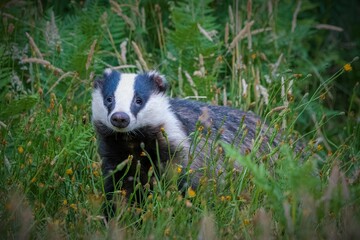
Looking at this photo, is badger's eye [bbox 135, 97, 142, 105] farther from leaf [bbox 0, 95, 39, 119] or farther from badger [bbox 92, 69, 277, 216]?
leaf [bbox 0, 95, 39, 119]

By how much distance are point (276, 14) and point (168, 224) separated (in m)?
3.82

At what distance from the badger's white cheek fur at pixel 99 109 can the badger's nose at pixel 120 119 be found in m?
0.29

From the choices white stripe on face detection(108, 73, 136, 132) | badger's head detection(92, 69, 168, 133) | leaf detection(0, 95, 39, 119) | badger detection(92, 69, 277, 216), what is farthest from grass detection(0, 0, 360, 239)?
white stripe on face detection(108, 73, 136, 132)

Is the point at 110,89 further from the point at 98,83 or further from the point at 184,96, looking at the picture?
the point at 184,96

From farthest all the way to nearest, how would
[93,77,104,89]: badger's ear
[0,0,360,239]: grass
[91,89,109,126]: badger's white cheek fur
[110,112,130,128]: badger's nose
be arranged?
[93,77,104,89]: badger's ear < [91,89,109,126]: badger's white cheek fur < [110,112,130,128]: badger's nose < [0,0,360,239]: grass

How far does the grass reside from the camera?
4207 mm

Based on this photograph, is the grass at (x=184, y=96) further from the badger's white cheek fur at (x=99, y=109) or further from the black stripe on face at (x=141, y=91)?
the black stripe on face at (x=141, y=91)

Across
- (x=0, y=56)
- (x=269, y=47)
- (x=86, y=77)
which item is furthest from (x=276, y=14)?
(x=0, y=56)

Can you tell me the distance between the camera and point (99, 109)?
543 cm

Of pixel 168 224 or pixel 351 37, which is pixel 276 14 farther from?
pixel 168 224

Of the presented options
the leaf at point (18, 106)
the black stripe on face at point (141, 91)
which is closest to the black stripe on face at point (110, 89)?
the black stripe on face at point (141, 91)

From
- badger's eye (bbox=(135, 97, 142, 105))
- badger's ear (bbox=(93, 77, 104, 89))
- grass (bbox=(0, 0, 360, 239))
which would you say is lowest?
grass (bbox=(0, 0, 360, 239))

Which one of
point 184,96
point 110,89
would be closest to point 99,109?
point 110,89

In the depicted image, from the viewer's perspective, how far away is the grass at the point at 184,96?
421 centimetres
